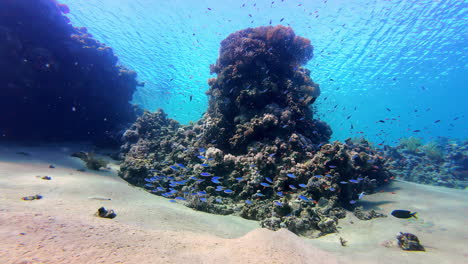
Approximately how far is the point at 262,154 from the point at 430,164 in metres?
17.4

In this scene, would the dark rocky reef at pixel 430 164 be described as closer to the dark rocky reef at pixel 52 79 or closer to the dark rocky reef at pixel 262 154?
the dark rocky reef at pixel 262 154

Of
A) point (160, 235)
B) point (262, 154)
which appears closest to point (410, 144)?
point (262, 154)

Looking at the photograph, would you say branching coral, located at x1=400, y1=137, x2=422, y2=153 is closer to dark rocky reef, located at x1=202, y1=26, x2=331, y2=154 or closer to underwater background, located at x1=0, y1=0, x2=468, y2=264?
underwater background, located at x1=0, y1=0, x2=468, y2=264

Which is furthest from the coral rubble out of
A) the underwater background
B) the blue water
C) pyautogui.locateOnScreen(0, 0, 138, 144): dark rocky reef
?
pyautogui.locateOnScreen(0, 0, 138, 144): dark rocky reef

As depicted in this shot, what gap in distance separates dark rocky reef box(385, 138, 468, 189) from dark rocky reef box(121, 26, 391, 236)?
22.3 ft

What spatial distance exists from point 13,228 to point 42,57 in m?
14.0

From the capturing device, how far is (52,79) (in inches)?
507

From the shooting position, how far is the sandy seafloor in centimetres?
236

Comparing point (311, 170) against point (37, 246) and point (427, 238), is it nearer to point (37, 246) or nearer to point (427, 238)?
point (427, 238)

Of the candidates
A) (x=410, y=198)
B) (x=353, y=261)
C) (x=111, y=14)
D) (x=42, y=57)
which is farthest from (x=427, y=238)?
(x=111, y=14)

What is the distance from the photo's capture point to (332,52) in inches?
1051

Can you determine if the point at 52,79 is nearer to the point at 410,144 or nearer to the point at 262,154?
the point at 262,154

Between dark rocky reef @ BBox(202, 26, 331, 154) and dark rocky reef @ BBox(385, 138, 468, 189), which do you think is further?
dark rocky reef @ BBox(385, 138, 468, 189)

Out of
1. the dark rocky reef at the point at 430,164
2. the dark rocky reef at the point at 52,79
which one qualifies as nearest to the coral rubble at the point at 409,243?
the dark rocky reef at the point at 430,164
